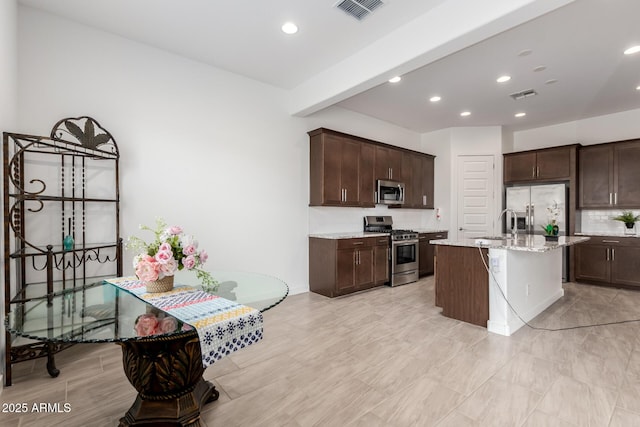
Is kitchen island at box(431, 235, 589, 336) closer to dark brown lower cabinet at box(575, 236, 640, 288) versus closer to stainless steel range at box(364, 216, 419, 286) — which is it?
stainless steel range at box(364, 216, 419, 286)

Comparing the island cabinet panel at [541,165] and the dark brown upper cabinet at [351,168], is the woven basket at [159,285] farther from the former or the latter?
the island cabinet panel at [541,165]

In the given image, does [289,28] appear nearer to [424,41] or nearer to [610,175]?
[424,41]

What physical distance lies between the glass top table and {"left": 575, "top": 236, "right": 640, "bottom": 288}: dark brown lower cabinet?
5873mm

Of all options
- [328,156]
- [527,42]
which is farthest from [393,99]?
[527,42]

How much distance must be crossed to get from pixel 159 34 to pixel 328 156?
253cm

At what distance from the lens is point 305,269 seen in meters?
4.79

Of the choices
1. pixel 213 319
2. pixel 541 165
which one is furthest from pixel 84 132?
pixel 541 165

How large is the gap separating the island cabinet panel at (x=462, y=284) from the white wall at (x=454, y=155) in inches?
120

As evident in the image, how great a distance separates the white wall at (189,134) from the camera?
287cm

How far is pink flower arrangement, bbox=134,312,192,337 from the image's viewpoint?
4.24 ft

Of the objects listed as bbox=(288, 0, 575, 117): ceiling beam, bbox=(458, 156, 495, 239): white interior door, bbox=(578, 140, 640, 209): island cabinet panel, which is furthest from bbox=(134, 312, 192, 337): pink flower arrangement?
bbox=(578, 140, 640, 209): island cabinet panel

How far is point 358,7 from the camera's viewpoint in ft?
8.98

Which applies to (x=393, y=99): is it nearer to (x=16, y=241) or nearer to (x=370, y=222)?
(x=370, y=222)

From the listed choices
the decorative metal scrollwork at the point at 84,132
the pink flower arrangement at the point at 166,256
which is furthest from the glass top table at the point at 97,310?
the decorative metal scrollwork at the point at 84,132
